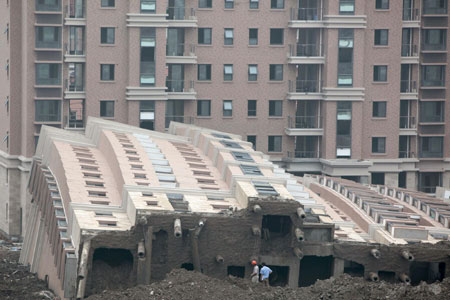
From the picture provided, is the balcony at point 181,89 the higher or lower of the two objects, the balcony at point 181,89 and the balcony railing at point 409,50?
the lower

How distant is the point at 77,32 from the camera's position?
386 feet

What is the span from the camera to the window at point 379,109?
403 feet

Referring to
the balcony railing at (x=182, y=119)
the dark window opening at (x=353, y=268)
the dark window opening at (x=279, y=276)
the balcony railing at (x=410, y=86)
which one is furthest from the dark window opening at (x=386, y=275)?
the balcony railing at (x=410, y=86)

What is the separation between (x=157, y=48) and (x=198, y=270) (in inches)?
1809

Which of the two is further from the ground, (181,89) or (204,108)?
(181,89)

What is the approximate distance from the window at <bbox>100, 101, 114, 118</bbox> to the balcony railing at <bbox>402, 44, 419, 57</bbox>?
86.5 ft

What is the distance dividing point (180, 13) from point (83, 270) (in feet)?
171

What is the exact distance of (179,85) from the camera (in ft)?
397

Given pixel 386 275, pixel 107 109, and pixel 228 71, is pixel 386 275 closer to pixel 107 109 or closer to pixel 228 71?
pixel 107 109

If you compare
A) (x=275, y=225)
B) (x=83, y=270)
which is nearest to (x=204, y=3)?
(x=275, y=225)

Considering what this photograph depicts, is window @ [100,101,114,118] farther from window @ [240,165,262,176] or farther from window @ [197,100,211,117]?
window @ [240,165,262,176]

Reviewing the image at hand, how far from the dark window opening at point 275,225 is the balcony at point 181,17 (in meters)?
45.0

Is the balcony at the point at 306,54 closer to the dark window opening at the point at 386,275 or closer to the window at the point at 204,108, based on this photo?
the window at the point at 204,108

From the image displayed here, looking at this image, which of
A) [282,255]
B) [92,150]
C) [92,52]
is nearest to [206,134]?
[92,150]
